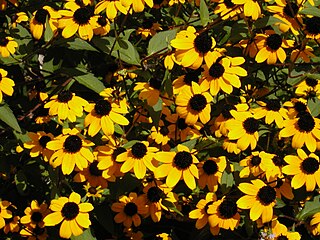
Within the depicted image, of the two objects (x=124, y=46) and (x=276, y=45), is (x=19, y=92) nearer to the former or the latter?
(x=124, y=46)

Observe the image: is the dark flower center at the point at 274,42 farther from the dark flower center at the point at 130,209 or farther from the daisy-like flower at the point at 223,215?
the dark flower center at the point at 130,209

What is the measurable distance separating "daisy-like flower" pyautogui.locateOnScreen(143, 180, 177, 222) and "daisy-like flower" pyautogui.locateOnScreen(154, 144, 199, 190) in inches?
6.4

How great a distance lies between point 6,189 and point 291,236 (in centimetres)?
160

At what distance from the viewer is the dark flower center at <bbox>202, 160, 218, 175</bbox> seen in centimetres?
252

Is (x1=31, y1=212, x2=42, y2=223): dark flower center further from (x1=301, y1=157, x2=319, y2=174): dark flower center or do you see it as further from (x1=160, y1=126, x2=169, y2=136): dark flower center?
(x1=301, y1=157, x2=319, y2=174): dark flower center

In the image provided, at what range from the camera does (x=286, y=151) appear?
2.92 meters

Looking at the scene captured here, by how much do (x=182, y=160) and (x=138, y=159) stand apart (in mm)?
189

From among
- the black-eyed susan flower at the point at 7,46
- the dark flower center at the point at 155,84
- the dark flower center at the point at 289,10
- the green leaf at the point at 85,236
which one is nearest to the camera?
the green leaf at the point at 85,236

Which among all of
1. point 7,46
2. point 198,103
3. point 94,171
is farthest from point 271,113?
point 7,46

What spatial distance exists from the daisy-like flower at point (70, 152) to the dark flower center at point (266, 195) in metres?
0.74

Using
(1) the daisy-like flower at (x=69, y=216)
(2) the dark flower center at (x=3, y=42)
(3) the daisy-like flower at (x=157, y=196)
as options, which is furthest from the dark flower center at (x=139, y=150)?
(2) the dark flower center at (x=3, y=42)

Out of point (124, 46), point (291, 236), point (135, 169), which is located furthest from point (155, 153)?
point (291, 236)

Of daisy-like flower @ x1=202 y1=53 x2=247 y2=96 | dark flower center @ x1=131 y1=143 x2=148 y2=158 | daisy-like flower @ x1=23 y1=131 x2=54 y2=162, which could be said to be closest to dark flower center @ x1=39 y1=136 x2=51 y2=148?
daisy-like flower @ x1=23 y1=131 x2=54 y2=162

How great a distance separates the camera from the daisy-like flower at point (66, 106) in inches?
98.9
